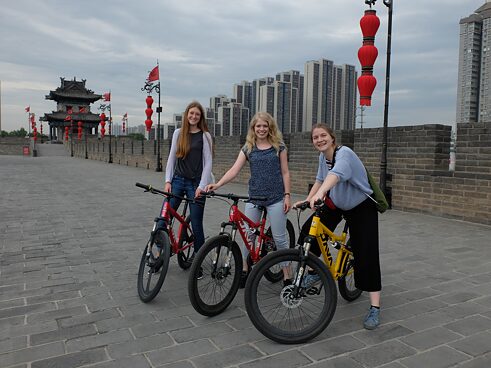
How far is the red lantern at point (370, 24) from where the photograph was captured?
8.63m

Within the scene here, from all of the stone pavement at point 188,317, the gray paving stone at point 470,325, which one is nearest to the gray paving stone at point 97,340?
the stone pavement at point 188,317

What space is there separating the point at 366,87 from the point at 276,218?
6106mm

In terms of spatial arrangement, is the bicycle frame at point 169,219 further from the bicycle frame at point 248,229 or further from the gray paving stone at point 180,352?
the gray paving stone at point 180,352

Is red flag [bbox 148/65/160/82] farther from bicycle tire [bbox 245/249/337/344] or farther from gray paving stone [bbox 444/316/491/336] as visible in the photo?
gray paving stone [bbox 444/316/491/336]

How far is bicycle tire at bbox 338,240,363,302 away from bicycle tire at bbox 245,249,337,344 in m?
0.58

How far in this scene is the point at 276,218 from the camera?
3.68m

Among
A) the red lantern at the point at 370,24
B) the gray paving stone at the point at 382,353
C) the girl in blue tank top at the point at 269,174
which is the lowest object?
the gray paving stone at the point at 382,353

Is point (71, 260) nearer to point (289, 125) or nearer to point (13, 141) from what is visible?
point (289, 125)

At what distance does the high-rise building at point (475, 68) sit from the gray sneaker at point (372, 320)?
32.1 ft

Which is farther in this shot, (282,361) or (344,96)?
(344,96)

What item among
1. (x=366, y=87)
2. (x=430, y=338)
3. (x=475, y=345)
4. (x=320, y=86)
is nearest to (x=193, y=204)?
(x=430, y=338)

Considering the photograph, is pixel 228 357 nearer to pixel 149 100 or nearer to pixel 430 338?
pixel 430 338

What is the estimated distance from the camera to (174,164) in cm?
432

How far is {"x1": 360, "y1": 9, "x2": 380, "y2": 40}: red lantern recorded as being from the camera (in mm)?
8633
